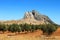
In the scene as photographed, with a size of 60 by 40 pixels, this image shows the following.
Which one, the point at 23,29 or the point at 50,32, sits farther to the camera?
the point at 23,29

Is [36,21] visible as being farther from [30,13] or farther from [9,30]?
[9,30]

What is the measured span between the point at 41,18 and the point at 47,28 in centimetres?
11961

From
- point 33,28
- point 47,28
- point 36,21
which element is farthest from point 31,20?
point 47,28

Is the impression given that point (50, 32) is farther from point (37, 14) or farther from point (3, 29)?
point (37, 14)

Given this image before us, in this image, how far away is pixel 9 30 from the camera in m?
84.7

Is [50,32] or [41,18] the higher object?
[41,18]

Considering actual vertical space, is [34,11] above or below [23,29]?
above

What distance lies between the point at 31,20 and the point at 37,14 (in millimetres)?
9455

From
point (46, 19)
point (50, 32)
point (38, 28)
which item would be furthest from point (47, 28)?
point (46, 19)

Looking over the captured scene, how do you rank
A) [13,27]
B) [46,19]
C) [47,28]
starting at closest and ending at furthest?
1. [47,28]
2. [13,27]
3. [46,19]

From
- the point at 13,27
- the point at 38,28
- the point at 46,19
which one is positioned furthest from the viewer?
the point at 46,19

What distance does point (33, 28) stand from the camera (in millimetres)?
88000

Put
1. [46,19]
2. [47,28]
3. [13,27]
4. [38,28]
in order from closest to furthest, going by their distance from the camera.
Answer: [47,28], [13,27], [38,28], [46,19]

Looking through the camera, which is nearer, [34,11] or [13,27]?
[13,27]
